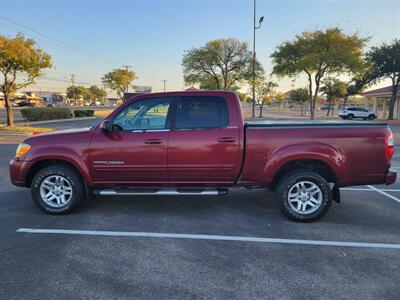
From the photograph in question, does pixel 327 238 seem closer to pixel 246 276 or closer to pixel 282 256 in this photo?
pixel 282 256

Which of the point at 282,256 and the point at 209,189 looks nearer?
the point at 282,256

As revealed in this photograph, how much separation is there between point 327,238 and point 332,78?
105 feet

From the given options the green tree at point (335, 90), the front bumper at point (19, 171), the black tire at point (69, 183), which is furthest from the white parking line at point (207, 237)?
the green tree at point (335, 90)

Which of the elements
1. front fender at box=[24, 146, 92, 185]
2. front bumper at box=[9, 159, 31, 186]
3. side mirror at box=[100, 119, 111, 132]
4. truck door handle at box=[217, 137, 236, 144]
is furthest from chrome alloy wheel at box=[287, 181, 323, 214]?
front bumper at box=[9, 159, 31, 186]

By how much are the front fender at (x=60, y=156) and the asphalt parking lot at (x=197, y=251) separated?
0.82 meters

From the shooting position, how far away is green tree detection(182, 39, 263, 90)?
34750 millimetres

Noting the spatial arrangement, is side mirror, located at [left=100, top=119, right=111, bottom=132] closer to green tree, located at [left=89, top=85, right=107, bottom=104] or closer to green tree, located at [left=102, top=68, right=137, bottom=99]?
green tree, located at [left=102, top=68, right=137, bottom=99]

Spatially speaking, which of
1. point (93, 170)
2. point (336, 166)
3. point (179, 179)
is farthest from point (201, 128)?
point (336, 166)

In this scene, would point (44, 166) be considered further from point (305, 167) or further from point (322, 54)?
point (322, 54)

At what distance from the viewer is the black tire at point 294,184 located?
428cm

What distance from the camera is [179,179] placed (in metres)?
4.51

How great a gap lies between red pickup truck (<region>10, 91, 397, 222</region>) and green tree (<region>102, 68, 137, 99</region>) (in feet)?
204

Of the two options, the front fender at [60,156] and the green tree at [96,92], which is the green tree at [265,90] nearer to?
the front fender at [60,156]

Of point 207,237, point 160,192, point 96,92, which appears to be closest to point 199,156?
point 160,192
